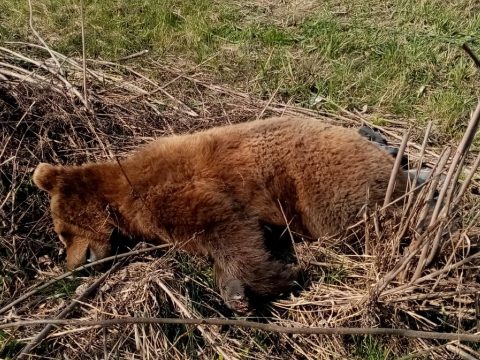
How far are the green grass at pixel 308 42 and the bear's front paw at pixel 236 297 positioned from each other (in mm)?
2821

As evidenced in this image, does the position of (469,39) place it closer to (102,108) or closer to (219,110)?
(219,110)

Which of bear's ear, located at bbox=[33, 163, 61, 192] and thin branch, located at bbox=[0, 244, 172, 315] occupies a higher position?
bear's ear, located at bbox=[33, 163, 61, 192]

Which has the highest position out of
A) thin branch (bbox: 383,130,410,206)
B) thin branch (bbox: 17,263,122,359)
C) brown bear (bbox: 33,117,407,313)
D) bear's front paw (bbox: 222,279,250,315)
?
thin branch (bbox: 383,130,410,206)

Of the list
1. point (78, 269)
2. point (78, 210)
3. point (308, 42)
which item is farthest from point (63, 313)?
point (308, 42)

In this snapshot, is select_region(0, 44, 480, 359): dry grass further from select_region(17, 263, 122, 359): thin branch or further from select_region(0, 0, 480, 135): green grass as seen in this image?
select_region(0, 0, 480, 135): green grass

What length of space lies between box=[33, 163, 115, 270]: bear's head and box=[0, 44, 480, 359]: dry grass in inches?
7.8

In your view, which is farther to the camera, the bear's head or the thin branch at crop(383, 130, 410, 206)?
the bear's head

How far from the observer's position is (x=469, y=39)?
281 inches

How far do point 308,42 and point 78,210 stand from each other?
160 inches

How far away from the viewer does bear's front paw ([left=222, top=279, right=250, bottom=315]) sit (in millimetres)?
4043

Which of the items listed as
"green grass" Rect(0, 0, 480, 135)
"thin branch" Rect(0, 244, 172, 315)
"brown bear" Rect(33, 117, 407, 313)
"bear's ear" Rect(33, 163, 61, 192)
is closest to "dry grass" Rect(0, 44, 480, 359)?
"thin branch" Rect(0, 244, 172, 315)

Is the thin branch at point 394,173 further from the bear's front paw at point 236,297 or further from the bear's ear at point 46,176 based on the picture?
the bear's ear at point 46,176

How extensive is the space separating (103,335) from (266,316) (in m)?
1.06

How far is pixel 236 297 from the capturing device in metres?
4.05
